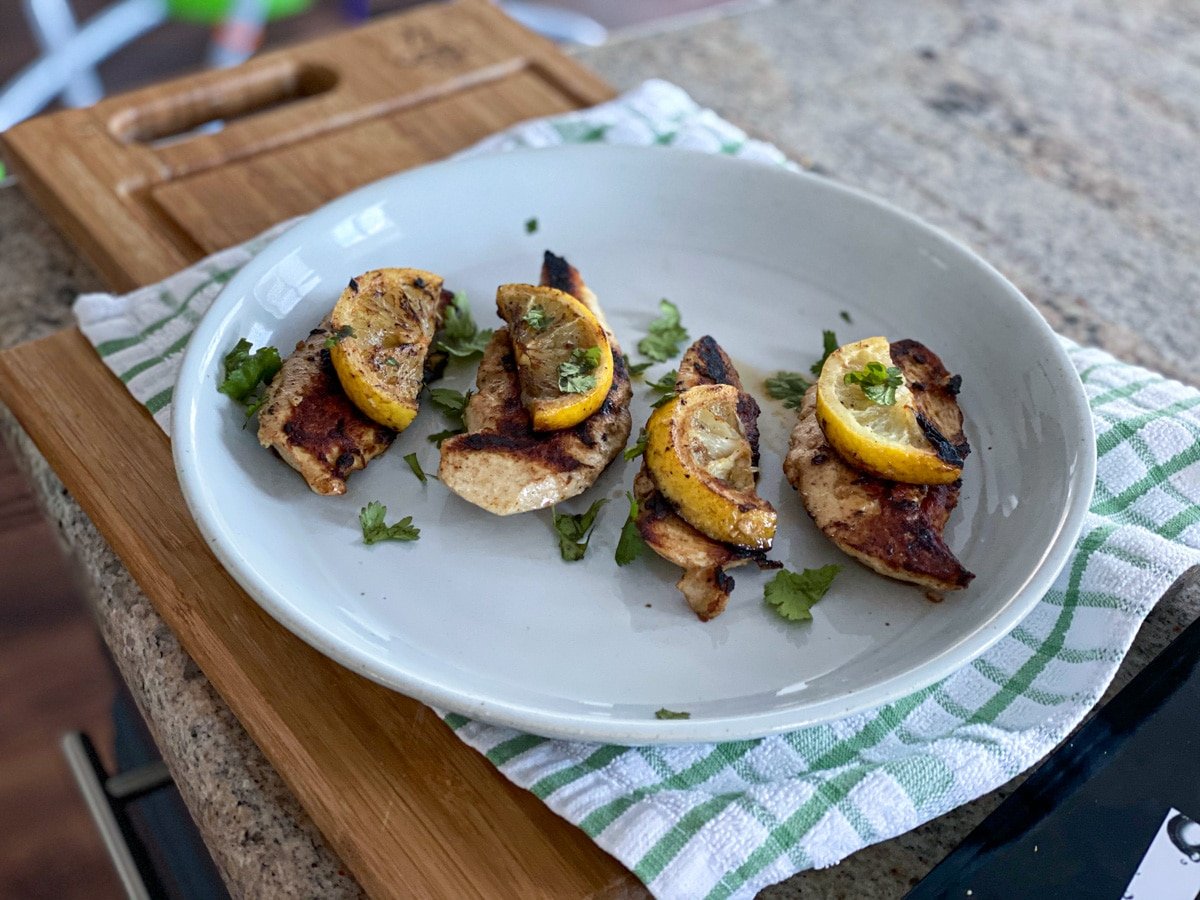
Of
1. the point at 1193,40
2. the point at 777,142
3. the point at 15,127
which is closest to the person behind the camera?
the point at 15,127

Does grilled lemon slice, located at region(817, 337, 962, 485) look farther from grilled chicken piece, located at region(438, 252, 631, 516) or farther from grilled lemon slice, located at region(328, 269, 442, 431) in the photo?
grilled lemon slice, located at region(328, 269, 442, 431)

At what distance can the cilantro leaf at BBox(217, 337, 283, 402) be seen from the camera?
5.29 feet

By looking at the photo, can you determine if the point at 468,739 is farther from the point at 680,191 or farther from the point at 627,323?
the point at 680,191

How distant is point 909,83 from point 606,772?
2240 mm

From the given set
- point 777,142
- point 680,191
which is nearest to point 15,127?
point 680,191

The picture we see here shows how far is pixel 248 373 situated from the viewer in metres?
1.63

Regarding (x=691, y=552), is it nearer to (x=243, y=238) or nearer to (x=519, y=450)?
(x=519, y=450)

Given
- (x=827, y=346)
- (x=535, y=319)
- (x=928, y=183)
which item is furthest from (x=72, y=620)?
(x=928, y=183)

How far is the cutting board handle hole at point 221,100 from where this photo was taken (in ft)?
7.98

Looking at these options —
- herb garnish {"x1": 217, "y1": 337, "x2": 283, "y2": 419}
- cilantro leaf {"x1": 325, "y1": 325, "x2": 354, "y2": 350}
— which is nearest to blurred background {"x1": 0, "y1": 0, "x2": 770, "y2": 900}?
herb garnish {"x1": 217, "y1": 337, "x2": 283, "y2": 419}

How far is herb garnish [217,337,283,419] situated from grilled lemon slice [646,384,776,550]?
1.87ft

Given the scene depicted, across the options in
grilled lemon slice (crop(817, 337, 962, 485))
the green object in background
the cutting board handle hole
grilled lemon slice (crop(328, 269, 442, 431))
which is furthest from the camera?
the green object in background

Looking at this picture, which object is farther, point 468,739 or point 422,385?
point 422,385

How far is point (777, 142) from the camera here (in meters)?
2.60
